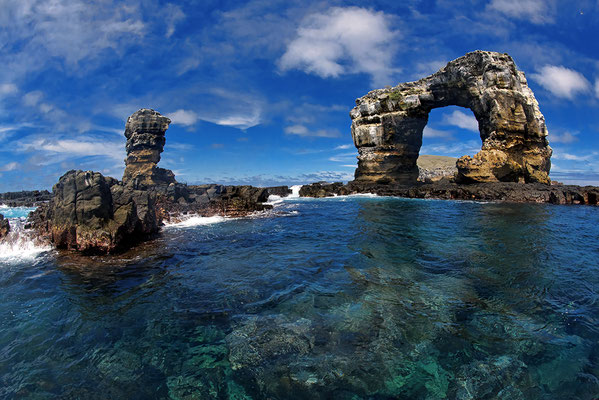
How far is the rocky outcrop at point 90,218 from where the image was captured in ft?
40.4

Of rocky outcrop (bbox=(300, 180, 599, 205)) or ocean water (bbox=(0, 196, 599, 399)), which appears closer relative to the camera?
ocean water (bbox=(0, 196, 599, 399))

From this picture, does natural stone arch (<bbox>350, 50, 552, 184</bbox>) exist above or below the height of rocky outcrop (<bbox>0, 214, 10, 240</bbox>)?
above

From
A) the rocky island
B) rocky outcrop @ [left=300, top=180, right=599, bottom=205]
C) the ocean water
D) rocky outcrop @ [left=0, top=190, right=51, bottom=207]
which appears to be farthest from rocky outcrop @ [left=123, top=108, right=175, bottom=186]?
the ocean water

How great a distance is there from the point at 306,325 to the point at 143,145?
80849 millimetres

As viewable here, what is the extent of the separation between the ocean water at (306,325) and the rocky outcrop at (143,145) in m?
68.4

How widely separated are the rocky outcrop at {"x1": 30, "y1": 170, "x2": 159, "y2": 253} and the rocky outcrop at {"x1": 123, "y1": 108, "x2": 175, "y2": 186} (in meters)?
63.9

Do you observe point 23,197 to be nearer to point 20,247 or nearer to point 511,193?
point 20,247

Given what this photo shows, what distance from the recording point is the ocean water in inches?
165

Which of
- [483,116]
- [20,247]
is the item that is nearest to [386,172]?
[483,116]

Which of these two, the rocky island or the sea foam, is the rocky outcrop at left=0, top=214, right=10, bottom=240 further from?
the sea foam

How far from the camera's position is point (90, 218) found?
12938mm

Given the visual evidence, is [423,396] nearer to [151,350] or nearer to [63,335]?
[151,350]

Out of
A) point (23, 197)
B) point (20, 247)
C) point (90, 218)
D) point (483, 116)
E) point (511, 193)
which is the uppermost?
point (483, 116)

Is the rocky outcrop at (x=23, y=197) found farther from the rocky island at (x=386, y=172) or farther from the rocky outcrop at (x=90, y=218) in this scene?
the rocky outcrop at (x=90, y=218)
